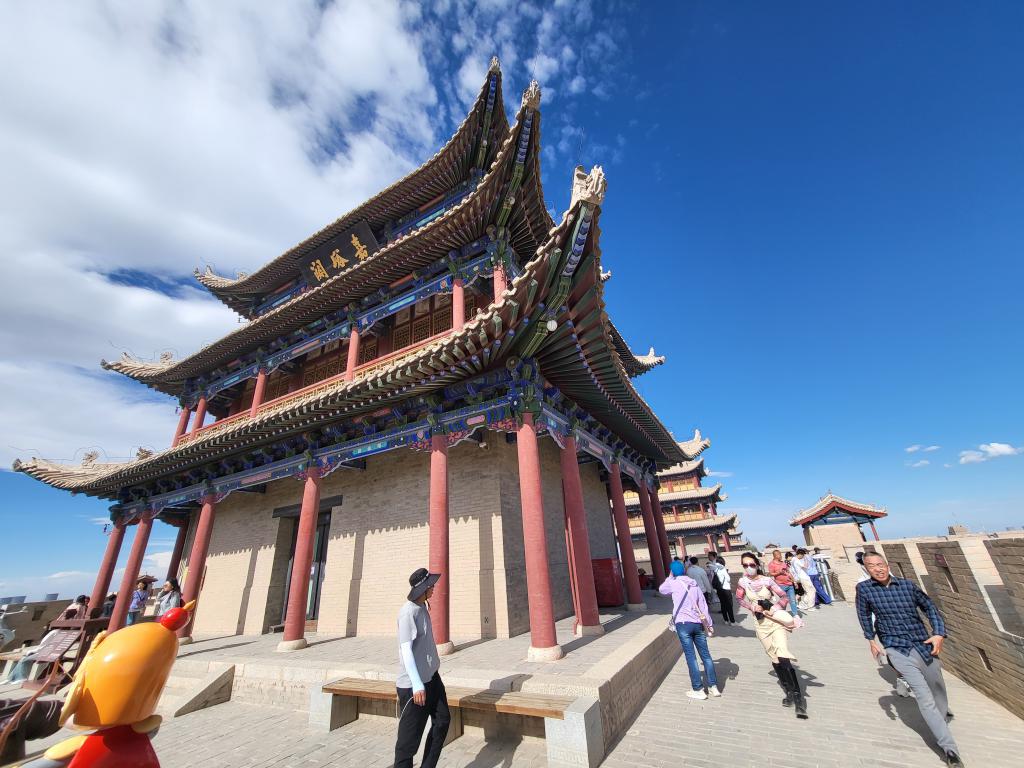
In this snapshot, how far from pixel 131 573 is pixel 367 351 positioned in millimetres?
9010

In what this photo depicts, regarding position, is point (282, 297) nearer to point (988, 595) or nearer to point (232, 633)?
point (232, 633)

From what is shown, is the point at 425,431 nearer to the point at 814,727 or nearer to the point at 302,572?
the point at 302,572

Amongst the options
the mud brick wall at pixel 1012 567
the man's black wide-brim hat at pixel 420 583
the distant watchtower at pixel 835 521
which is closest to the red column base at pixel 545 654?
the man's black wide-brim hat at pixel 420 583

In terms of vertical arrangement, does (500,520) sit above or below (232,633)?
above

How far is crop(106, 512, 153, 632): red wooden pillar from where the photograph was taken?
11.5 m

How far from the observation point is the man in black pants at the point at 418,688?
3.35 metres

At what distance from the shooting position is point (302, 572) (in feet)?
28.8

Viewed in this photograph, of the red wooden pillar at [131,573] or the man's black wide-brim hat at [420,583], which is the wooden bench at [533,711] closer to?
the man's black wide-brim hat at [420,583]

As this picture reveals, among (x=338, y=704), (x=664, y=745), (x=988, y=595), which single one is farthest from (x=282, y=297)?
(x=988, y=595)

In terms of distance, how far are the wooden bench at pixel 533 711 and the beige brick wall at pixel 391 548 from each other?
11.1ft

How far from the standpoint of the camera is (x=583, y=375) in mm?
8172

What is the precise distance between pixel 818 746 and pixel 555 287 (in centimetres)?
581

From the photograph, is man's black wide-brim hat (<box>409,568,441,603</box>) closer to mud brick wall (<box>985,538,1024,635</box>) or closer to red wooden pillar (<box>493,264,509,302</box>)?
mud brick wall (<box>985,538,1024,635</box>)

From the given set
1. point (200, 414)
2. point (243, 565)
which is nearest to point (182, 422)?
point (200, 414)
